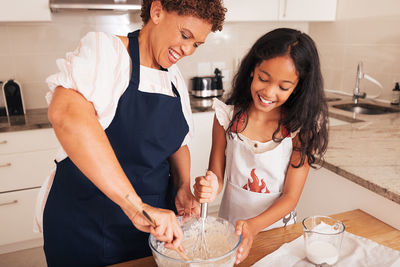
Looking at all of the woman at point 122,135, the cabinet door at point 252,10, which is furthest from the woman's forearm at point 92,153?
the cabinet door at point 252,10

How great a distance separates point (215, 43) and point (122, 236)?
210 cm

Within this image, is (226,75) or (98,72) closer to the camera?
(98,72)

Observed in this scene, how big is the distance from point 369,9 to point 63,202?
2468 mm

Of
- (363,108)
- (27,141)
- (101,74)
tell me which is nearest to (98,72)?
(101,74)

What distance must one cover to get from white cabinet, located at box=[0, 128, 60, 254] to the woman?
3.57 ft

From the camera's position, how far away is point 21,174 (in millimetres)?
2055

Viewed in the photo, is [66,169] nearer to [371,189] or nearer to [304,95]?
[304,95]

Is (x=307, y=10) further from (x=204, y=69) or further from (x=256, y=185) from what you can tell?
(x=256, y=185)

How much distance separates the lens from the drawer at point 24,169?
79.3 inches

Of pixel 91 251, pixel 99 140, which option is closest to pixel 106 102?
pixel 99 140

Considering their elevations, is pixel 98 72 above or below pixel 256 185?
above

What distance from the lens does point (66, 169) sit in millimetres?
971

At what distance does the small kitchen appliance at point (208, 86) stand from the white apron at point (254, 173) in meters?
1.43

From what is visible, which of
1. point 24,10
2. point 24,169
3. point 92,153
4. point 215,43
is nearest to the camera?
point 92,153
